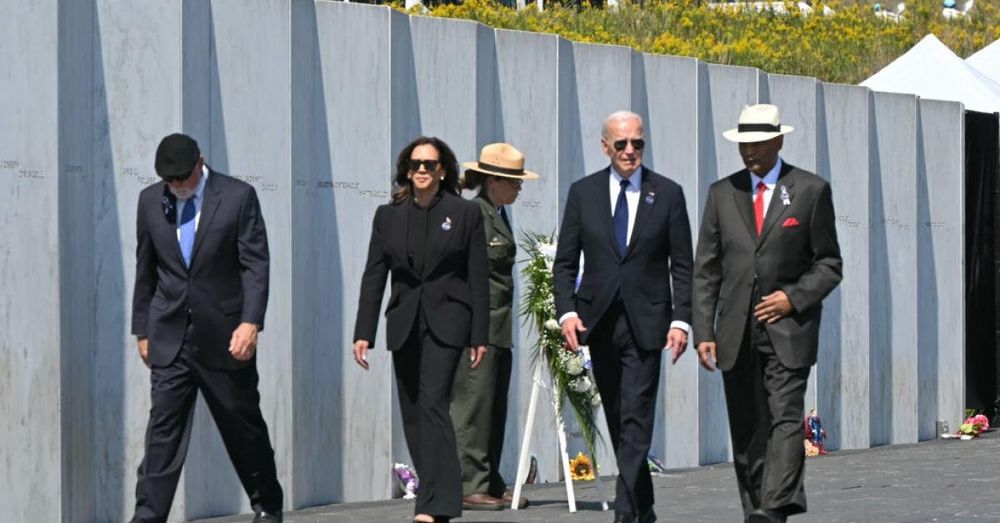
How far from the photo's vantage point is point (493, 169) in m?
14.2

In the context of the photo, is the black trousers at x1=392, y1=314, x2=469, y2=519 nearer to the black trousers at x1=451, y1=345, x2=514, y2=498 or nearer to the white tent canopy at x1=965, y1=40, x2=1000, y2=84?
the black trousers at x1=451, y1=345, x2=514, y2=498

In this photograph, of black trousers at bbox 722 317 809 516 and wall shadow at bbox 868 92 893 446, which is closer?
black trousers at bbox 722 317 809 516

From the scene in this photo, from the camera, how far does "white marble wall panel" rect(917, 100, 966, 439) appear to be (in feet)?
73.5

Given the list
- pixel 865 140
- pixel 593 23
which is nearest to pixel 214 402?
pixel 865 140

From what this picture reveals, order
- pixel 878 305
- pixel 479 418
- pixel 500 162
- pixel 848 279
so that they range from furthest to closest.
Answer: pixel 878 305 → pixel 848 279 → pixel 500 162 → pixel 479 418

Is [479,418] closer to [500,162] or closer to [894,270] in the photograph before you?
[500,162]

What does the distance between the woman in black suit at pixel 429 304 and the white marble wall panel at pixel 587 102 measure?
5250mm

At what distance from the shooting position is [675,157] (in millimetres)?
18484

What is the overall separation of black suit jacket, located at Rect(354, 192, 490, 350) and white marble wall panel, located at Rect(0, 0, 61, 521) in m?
1.69

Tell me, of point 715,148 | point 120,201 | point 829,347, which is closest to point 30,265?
point 120,201

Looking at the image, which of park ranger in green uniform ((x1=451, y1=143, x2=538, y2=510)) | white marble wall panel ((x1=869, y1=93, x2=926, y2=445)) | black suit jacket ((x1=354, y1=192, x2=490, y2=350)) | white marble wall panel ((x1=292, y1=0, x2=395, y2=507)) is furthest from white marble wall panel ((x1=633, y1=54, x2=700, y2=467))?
black suit jacket ((x1=354, y1=192, x2=490, y2=350))

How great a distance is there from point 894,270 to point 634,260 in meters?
10.2

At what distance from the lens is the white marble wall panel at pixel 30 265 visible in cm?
1196

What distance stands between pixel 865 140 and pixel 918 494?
726 centimetres
